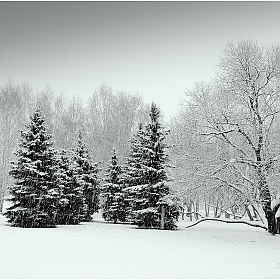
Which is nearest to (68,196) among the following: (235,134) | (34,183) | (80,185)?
(80,185)

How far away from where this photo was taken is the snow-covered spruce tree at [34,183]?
52.9 ft

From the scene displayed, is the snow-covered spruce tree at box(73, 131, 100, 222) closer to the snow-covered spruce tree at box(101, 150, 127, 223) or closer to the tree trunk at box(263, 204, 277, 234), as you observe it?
the snow-covered spruce tree at box(101, 150, 127, 223)

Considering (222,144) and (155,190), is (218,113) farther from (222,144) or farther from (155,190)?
(155,190)

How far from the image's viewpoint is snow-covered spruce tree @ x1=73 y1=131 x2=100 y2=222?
74.1 feet

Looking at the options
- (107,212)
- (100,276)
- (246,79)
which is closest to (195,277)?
(100,276)

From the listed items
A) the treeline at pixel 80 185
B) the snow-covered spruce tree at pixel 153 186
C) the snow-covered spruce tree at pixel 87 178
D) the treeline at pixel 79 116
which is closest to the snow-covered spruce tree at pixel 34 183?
the treeline at pixel 80 185

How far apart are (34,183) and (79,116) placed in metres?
20.3

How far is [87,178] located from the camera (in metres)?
23.1

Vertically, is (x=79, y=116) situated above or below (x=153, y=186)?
above

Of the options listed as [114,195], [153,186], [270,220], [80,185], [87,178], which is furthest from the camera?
[87,178]

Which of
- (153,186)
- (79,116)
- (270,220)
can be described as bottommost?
(270,220)

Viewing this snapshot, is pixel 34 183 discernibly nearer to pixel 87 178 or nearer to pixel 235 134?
pixel 87 178

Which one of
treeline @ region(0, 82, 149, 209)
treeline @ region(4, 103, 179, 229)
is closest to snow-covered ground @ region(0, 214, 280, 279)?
treeline @ region(4, 103, 179, 229)

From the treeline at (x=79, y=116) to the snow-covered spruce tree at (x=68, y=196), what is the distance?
946cm
